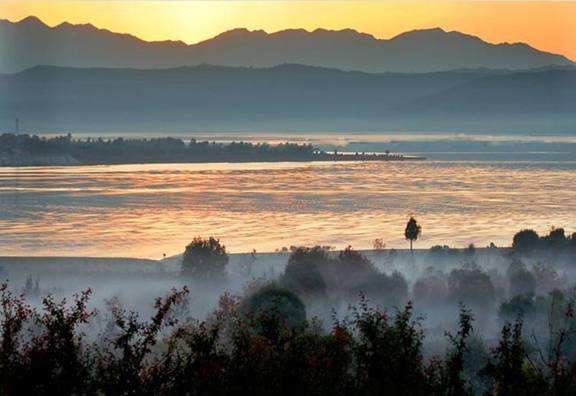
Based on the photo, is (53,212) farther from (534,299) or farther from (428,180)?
(534,299)

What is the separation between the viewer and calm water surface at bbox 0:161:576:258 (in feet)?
338

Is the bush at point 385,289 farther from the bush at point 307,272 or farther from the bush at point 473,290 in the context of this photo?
the bush at point 473,290

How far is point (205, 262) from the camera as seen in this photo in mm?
70375

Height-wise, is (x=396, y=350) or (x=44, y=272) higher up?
(x=396, y=350)

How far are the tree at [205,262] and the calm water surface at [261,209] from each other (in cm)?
2045

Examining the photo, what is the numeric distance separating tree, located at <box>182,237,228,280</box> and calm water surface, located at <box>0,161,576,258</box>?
20453mm

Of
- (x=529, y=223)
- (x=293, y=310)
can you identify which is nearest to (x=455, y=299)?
(x=293, y=310)

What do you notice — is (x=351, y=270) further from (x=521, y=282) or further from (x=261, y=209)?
(x=261, y=209)

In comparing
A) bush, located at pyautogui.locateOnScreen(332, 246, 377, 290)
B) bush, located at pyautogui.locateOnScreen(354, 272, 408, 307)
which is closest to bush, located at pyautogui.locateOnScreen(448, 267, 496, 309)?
bush, located at pyautogui.locateOnScreen(354, 272, 408, 307)

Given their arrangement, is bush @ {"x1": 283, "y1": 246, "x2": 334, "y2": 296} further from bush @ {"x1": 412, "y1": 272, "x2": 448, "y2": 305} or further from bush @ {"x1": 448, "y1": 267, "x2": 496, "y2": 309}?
bush @ {"x1": 448, "y1": 267, "x2": 496, "y2": 309}

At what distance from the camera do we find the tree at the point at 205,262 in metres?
68.7

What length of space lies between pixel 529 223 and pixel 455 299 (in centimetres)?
5833

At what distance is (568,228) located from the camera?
352 ft

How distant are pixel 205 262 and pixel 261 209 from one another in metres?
60.6
